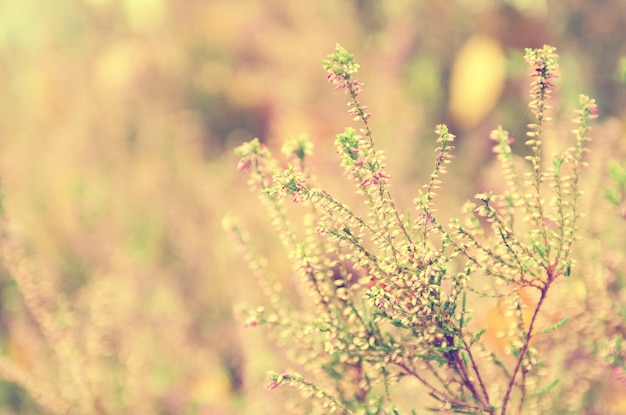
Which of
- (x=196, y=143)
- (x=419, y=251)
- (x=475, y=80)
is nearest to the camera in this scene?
(x=419, y=251)

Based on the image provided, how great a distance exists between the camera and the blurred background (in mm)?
1016

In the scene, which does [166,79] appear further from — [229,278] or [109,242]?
[229,278]

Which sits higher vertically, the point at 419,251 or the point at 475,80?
the point at 475,80

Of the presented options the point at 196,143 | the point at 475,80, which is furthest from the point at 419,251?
the point at 196,143

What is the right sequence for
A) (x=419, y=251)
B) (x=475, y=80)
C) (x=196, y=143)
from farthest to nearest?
(x=196, y=143), (x=475, y=80), (x=419, y=251)

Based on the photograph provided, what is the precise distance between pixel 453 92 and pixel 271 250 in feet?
2.13

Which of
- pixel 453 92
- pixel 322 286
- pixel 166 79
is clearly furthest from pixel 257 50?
pixel 322 286

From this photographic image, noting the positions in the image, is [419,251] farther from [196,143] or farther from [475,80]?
[196,143]

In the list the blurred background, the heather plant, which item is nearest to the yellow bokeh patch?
the blurred background

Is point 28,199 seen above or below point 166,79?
below

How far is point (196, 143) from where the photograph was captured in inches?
66.3

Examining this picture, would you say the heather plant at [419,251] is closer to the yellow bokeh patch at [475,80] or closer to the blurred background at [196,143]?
the blurred background at [196,143]

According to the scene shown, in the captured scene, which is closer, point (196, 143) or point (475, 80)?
point (475, 80)

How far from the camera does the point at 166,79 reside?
6.28ft
